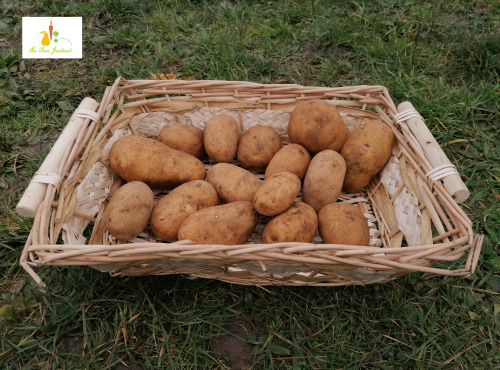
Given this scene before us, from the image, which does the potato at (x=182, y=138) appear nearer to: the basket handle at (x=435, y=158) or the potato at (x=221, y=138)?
the potato at (x=221, y=138)

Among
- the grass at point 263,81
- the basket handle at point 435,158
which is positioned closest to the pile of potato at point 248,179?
the basket handle at point 435,158

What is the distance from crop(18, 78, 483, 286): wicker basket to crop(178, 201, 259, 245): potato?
10 cm

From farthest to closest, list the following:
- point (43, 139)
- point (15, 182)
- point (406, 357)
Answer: point (43, 139)
point (15, 182)
point (406, 357)

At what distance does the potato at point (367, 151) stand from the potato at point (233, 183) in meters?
0.40

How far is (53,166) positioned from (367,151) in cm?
117

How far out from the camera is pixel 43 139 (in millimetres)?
2145

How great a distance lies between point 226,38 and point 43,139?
53.2 inches

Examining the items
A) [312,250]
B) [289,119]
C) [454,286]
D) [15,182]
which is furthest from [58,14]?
[454,286]

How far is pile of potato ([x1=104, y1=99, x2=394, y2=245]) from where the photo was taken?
Answer: 1.36 meters

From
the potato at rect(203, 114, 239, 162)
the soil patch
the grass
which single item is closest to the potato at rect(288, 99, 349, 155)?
the potato at rect(203, 114, 239, 162)

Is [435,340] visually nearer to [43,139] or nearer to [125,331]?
[125,331]

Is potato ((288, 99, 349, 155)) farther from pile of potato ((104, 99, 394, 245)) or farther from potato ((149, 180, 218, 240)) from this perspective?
potato ((149, 180, 218, 240))

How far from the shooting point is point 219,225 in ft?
4.39

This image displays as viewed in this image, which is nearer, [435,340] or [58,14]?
[435,340]
